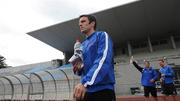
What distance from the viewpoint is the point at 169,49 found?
32.1m

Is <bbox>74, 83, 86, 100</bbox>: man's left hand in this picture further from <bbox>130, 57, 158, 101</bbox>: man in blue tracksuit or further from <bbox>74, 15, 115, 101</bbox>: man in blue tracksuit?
<bbox>130, 57, 158, 101</bbox>: man in blue tracksuit

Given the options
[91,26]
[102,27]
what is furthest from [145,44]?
[91,26]

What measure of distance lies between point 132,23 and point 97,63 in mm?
28986

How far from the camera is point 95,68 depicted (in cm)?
214

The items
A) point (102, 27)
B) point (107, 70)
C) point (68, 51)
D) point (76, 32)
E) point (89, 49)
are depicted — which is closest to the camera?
point (107, 70)

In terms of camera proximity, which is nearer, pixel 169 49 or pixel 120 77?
pixel 120 77

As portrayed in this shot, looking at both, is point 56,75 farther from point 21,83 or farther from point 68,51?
point 68,51

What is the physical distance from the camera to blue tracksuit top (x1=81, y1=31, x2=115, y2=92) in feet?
6.97

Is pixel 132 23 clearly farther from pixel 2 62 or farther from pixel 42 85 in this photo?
pixel 2 62

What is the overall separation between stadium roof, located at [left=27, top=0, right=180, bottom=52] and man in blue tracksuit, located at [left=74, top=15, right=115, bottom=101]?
84.8 ft

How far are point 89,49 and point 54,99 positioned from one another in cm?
1325

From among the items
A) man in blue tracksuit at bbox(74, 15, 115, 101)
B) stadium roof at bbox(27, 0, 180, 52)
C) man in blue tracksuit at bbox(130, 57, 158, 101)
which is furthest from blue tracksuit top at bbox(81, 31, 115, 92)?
stadium roof at bbox(27, 0, 180, 52)

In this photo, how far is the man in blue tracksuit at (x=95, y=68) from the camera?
211 centimetres

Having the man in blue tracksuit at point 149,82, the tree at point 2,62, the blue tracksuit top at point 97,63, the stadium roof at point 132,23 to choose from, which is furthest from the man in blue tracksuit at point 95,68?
the tree at point 2,62
